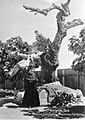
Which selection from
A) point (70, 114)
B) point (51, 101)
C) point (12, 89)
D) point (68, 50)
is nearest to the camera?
point (70, 114)

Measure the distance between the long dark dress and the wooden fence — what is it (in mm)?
356

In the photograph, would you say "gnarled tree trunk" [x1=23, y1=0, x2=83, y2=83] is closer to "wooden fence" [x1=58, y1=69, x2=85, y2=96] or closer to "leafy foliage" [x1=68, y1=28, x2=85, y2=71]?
"wooden fence" [x1=58, y1=69, x2=85, y2=96]

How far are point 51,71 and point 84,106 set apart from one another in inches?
23.6

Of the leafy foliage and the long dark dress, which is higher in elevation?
the leafy foliage

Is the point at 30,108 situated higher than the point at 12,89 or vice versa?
the point at 12,89

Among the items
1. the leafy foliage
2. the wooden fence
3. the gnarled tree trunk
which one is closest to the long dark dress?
the gnarled tree trunk

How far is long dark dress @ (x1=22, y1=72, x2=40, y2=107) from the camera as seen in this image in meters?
3.43

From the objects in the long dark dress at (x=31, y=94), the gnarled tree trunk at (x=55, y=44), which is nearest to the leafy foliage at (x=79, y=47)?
the gnarled tree trunk at (x=55, y=44)

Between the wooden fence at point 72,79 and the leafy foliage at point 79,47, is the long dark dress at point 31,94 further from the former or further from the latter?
the leafy foliage at point 79,47

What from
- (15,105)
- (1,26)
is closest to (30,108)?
(15,105)

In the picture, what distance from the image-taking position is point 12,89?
364cm

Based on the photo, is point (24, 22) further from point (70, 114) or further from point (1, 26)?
point (70, 114)

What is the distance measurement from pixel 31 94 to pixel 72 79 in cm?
52

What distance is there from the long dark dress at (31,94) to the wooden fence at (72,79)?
0.36m
